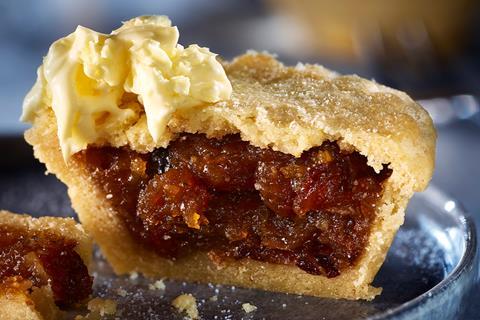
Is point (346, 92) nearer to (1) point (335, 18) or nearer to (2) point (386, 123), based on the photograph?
(2) point (386, 123)

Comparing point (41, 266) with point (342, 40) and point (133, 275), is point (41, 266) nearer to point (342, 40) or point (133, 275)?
point (133, 275)

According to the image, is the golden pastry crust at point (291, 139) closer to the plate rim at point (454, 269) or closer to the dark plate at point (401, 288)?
the dark plate at point (401, 288)

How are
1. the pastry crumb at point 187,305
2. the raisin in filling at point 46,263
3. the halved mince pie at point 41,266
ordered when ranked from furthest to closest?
1. the pastry crumb at point 187,305
2. the raisin in filling at point 46,263
3. the halved mince pie at point 41,266

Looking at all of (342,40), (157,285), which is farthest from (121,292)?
(342,40)

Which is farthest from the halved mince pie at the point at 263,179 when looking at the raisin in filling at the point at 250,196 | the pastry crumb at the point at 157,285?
the pastry crumb at the point at 157,285

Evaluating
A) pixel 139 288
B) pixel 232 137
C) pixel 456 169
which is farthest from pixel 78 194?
pixel 456 169

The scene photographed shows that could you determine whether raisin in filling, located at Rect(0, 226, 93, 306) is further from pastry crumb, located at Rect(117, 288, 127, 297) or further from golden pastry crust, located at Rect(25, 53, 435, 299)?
golden pastry crust, located at Rect(25, 53, 435, 299)
